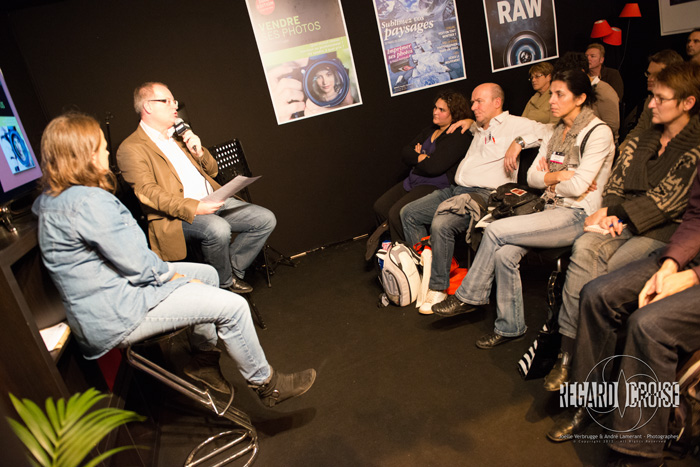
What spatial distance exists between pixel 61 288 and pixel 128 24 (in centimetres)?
268

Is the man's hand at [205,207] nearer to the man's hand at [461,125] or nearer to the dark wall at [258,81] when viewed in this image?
the dark wall at [258,81]

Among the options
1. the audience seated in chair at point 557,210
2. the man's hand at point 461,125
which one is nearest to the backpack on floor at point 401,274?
the audience seated in chair at point 557,210

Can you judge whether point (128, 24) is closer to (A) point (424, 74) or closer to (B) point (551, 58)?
(A) point (424, 74)

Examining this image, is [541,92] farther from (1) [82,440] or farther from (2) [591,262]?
(1) [82,440]

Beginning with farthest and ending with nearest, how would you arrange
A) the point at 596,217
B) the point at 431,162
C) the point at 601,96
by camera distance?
the point at 601,96, the point at 431,162, the point at 596,217

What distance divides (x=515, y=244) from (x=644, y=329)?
927mm

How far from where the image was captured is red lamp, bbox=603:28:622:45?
4577mm

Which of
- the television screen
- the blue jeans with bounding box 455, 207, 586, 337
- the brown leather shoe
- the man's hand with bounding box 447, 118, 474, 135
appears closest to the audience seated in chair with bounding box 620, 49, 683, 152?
the blue jeans with bounding box 455, 207, 586, 337

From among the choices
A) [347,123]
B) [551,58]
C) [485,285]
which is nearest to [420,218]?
[485,285]

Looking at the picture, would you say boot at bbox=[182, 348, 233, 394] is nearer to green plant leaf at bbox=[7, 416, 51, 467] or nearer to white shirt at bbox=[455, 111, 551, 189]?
green plant leaf at bbox=[7, 416, 51, 467]

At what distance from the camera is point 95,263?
1755 mm

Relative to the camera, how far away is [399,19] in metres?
4.11

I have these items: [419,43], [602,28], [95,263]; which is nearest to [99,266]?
[95,263]

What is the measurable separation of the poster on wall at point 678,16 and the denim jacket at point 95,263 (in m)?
5.03
